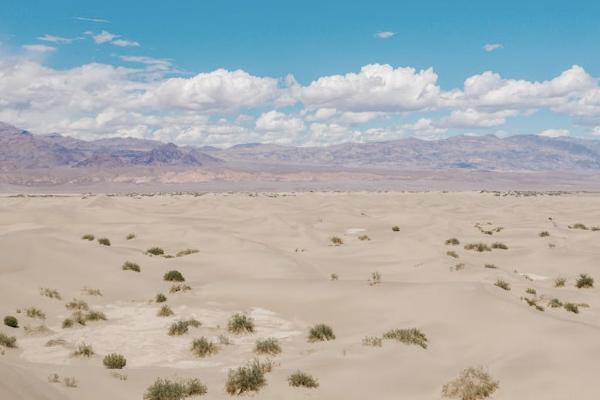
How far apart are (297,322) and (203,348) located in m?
4.43

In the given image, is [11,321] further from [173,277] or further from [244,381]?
[173,277]

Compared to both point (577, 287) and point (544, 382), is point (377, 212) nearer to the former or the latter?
point (577, 287)

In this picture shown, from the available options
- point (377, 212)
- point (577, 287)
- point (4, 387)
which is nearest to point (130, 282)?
point (4, 387)

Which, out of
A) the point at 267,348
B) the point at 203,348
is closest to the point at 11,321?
the point at 203,348

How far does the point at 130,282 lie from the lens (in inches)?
906

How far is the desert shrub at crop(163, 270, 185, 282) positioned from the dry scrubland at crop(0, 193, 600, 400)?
9 cm

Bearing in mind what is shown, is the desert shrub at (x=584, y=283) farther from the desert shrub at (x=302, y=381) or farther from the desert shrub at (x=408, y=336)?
the desert shrub at (x=302, y=381)

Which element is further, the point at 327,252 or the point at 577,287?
the point at 327,252

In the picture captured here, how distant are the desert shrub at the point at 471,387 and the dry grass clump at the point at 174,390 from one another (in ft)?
15.8

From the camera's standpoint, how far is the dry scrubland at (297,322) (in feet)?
35.7

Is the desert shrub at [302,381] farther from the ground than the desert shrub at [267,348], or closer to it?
farther from the ground

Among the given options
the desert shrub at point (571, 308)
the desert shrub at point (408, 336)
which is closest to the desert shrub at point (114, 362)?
the desert shrub at point (408, 336)

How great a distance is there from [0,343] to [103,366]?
3182mm

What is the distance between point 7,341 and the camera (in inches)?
543
